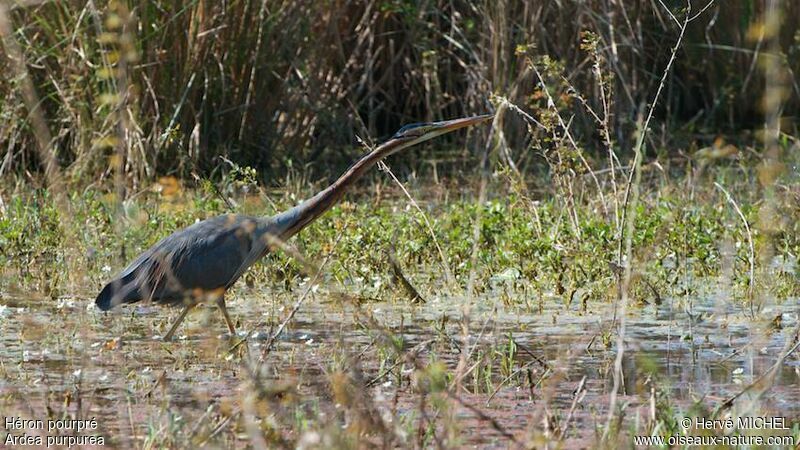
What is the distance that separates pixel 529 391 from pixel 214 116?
4.66 m

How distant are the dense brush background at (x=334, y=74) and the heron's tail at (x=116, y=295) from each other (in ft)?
7.12

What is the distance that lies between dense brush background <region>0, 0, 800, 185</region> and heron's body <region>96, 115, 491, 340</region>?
6.52 feet

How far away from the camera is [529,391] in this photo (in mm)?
4559

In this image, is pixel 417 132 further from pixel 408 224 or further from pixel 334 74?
pixel 334 74

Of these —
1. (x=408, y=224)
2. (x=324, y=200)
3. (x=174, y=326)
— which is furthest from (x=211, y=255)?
(x=408, y=224)

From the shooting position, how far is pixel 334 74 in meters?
9.79

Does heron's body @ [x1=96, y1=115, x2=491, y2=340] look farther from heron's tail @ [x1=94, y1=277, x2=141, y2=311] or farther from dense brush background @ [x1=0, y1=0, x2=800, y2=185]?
dense brush background @ [x1=0, y1=0, x2=800, y2=185]

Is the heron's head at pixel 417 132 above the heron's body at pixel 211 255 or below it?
above

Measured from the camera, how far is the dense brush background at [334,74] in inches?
326

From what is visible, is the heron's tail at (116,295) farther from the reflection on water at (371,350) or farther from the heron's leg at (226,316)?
the heron's leg at (226,316)

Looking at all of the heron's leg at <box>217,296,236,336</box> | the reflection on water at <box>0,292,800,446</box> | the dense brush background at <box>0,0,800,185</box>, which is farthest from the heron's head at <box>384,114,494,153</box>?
the dense brush background at <box>0,0,800,185</box>

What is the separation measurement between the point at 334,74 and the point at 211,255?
14.3 feet

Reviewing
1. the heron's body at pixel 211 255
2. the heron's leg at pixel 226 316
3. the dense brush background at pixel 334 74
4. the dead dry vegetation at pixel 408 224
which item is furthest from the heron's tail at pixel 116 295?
the dense brush background at pixel 334 74

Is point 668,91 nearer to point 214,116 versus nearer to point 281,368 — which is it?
point 214,116
